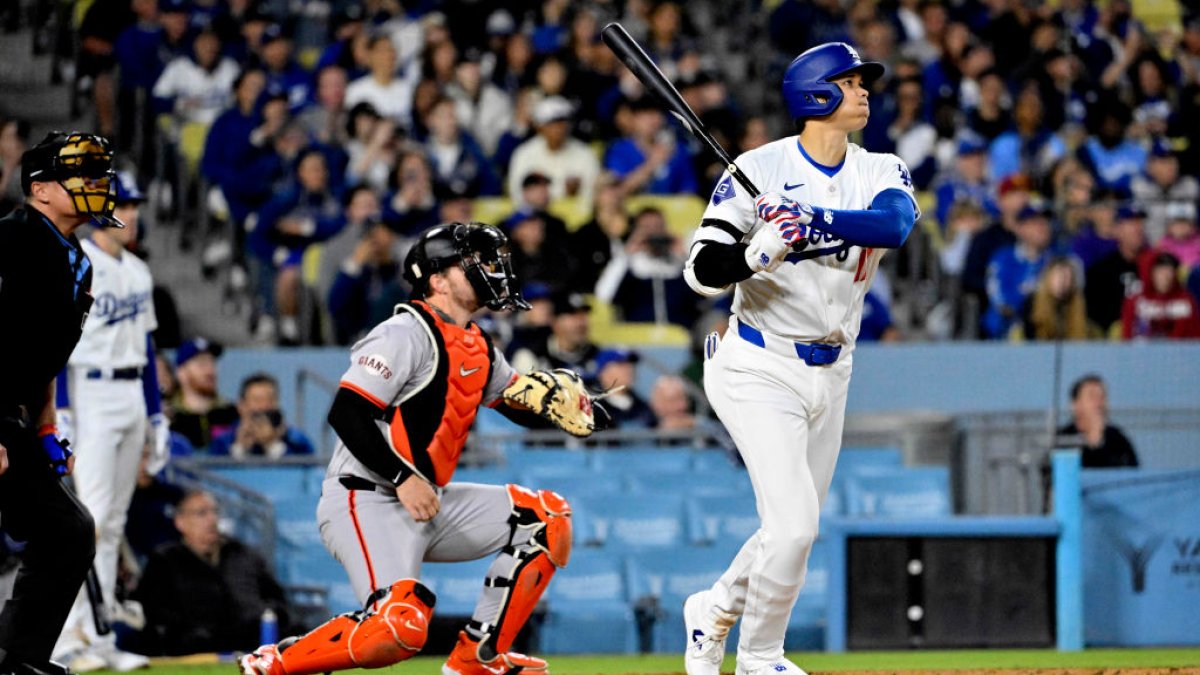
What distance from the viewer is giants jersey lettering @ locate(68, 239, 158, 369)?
792cm

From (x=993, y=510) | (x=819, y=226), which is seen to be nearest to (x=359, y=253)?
(x=993, y=510)

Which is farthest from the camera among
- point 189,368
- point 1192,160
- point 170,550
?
point 1192,160

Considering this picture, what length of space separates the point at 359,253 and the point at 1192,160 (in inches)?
268

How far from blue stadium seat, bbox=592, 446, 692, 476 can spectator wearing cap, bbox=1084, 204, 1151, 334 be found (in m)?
3.31

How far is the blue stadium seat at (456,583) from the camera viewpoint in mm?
9352

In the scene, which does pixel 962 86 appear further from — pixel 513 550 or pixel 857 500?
pixel 513 550

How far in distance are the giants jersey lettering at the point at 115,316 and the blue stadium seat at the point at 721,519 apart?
3.33m

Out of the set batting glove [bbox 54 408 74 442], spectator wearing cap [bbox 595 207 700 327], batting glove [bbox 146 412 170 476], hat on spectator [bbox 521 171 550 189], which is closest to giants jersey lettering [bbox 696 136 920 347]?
batting glove [bbox 54 408 74 442]

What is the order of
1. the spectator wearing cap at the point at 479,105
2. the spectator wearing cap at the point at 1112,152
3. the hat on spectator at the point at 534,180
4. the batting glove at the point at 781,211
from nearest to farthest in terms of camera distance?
the batting glove at the point at 781,211 → the hat on spectator at the point at 534,180 → the spectator wearing cap at the point at 479,105 → the spectator wearing cap at the point at 1112,152

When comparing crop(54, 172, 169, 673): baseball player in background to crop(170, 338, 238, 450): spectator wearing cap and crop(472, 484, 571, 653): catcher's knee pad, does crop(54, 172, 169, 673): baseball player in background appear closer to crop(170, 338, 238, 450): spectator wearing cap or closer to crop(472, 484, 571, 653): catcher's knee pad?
crop(170, 338, 238, 450): spectator wearing cap

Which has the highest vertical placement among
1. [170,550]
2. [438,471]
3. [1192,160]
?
[1192,160]

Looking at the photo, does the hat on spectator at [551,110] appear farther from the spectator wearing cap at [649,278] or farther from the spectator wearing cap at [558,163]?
the spectator wearing cap at [649,278]

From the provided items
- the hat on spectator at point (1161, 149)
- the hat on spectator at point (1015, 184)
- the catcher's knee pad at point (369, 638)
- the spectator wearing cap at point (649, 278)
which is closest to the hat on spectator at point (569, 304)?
the spectator wearing cap at point (649, 278)

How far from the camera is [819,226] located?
5.60m
